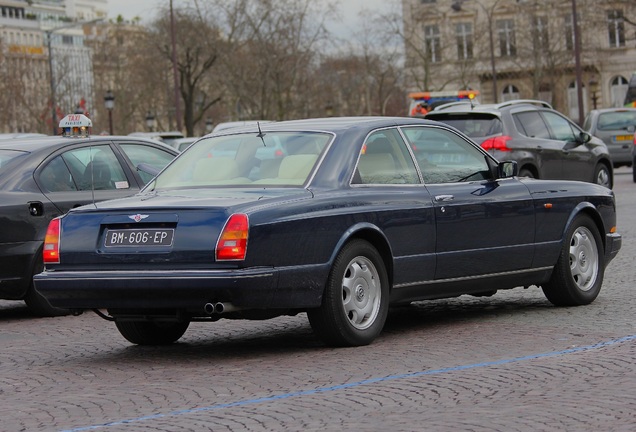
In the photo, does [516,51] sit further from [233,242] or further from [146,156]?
[233,242]

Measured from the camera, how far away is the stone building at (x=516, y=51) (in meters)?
A: 93.6

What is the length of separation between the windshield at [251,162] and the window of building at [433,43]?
3194 inches

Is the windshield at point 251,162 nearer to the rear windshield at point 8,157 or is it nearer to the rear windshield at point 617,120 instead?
the rear windshield at point 8,157

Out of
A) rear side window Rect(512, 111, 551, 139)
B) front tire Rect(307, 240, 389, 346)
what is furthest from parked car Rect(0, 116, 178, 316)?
rear side window Rect(512, 111, 551, 139)

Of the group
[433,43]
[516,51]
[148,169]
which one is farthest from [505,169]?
[433,43]

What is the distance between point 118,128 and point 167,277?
10249 cm

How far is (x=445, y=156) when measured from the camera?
1070cm

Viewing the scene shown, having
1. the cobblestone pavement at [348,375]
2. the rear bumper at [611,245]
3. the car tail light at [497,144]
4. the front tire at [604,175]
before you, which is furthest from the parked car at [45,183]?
the front tire at [604,175]

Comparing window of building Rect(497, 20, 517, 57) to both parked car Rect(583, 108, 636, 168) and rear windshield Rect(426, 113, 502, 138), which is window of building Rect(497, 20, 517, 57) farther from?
rear windshield Rect(426, 113, 502, 138)

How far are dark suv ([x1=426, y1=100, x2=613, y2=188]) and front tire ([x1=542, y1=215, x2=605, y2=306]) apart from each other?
9900 mm

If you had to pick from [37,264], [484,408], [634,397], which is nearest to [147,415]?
[484,408]

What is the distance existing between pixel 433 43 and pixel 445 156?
296 ft

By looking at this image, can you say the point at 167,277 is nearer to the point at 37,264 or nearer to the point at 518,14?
the point at 37,264

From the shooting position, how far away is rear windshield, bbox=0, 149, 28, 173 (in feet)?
41.0
